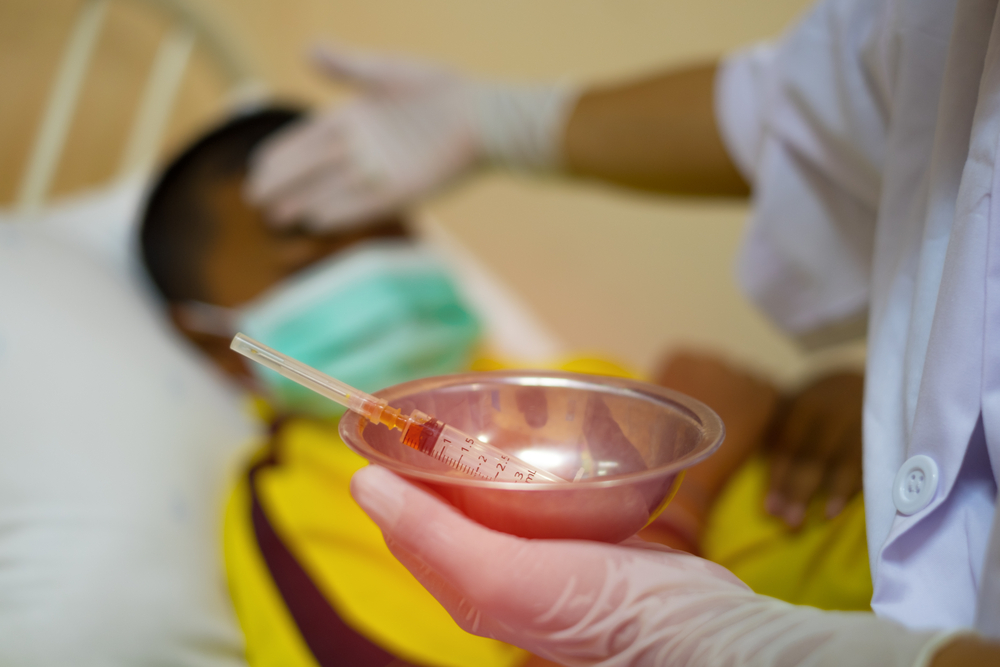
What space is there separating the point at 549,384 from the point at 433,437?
0.07 meters

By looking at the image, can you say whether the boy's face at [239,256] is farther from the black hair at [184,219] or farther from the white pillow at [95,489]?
the white pillow at [95,489]

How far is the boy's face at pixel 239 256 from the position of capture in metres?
0.97

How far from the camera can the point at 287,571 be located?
0.71 m

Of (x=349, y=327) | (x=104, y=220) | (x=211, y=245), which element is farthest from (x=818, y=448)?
(x=104, y=220)

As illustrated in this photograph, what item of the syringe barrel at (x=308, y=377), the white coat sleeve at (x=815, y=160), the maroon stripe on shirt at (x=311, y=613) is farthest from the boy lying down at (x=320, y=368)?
the syringe barrel at (x=308, y=377)

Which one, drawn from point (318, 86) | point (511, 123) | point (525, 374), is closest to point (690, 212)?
point (511, 123)

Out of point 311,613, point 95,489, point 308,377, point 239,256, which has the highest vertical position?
point 308,377

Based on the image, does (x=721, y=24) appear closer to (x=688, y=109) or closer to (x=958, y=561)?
(x=688, y=109)

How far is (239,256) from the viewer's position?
38.6 inches

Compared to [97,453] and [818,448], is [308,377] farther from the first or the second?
[818,448]

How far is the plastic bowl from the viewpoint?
0.30 metres

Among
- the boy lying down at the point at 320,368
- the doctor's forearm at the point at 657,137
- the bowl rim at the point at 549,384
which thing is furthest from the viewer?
the doctor's forearm at the point at 657,137

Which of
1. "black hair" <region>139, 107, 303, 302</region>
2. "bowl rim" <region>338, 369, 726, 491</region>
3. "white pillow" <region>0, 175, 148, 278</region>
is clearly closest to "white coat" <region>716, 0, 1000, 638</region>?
"bowl rim" <region>338, 369, 726, 491</region>

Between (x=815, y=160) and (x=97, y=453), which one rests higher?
(x=815, y=160)
